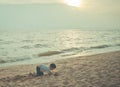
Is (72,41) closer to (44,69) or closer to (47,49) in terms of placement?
(47,49)

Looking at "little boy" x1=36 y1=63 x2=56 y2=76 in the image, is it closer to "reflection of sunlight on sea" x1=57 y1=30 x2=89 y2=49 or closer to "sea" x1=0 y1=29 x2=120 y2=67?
"sea" x1=0 y1=29 x2=120 y2=67

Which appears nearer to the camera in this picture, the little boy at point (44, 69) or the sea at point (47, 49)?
the little boy at point (44, 69)

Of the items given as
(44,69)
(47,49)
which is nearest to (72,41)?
(47,49)

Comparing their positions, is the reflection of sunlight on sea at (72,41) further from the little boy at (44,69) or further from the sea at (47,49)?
the little boy at (44,69)

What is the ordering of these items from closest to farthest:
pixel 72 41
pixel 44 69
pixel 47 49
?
1. pixel 44 69
2. pixel 47 49
3. pixel 72 41

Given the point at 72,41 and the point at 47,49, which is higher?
the point at 72,41

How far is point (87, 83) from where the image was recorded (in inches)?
377

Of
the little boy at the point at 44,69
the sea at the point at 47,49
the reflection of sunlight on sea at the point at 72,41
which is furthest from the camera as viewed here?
the reflection of sunlight on sea at the point at 72,41

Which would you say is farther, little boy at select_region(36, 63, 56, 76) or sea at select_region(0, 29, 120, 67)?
sea at select_region(0, 29, 120, 67)

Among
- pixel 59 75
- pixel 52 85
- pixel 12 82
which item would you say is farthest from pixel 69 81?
pixel 12 82

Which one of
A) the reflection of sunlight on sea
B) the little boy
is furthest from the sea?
the little boy

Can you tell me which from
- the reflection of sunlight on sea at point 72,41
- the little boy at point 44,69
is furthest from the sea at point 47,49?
the little boy at point 44,69

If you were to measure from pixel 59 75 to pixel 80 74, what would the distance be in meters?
0.99

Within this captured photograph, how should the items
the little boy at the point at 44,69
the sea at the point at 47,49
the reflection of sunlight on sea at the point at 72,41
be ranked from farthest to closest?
the reflection of sunlight on sea at the point at 72,41, the sea at the point at 47,49, the little boy at the point at 44,69
